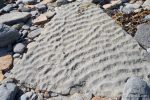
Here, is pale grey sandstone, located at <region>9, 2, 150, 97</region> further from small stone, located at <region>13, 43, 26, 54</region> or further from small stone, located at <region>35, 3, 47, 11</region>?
small stone, located at <region>35, 3, 47, 11</region>

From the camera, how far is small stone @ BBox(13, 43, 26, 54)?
4508 millimetres

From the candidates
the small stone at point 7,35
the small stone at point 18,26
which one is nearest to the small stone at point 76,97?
the small stone at point 7,35

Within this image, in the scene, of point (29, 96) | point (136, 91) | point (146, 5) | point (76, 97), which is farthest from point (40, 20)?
point (136, 91)

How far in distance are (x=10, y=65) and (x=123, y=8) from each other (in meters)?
1.84

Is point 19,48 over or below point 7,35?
below

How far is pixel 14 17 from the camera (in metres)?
5.18

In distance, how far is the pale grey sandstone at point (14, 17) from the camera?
5.10 meters

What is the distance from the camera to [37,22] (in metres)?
5.09

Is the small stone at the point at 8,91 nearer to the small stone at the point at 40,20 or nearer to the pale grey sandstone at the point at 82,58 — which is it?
the pale grey sandstone at the point at 82,58

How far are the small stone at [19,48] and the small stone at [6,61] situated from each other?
0.39 ft

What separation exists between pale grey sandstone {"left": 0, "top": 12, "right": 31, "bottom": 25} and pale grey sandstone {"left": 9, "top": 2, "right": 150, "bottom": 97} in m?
0.46

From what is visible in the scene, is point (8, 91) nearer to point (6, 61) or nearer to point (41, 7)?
point (6, 61)

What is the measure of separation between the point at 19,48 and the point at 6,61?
273mm

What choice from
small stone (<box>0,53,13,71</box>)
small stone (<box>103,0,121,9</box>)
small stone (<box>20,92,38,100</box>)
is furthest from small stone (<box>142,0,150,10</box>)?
small stone (<box>20,92,38,100</box>)
